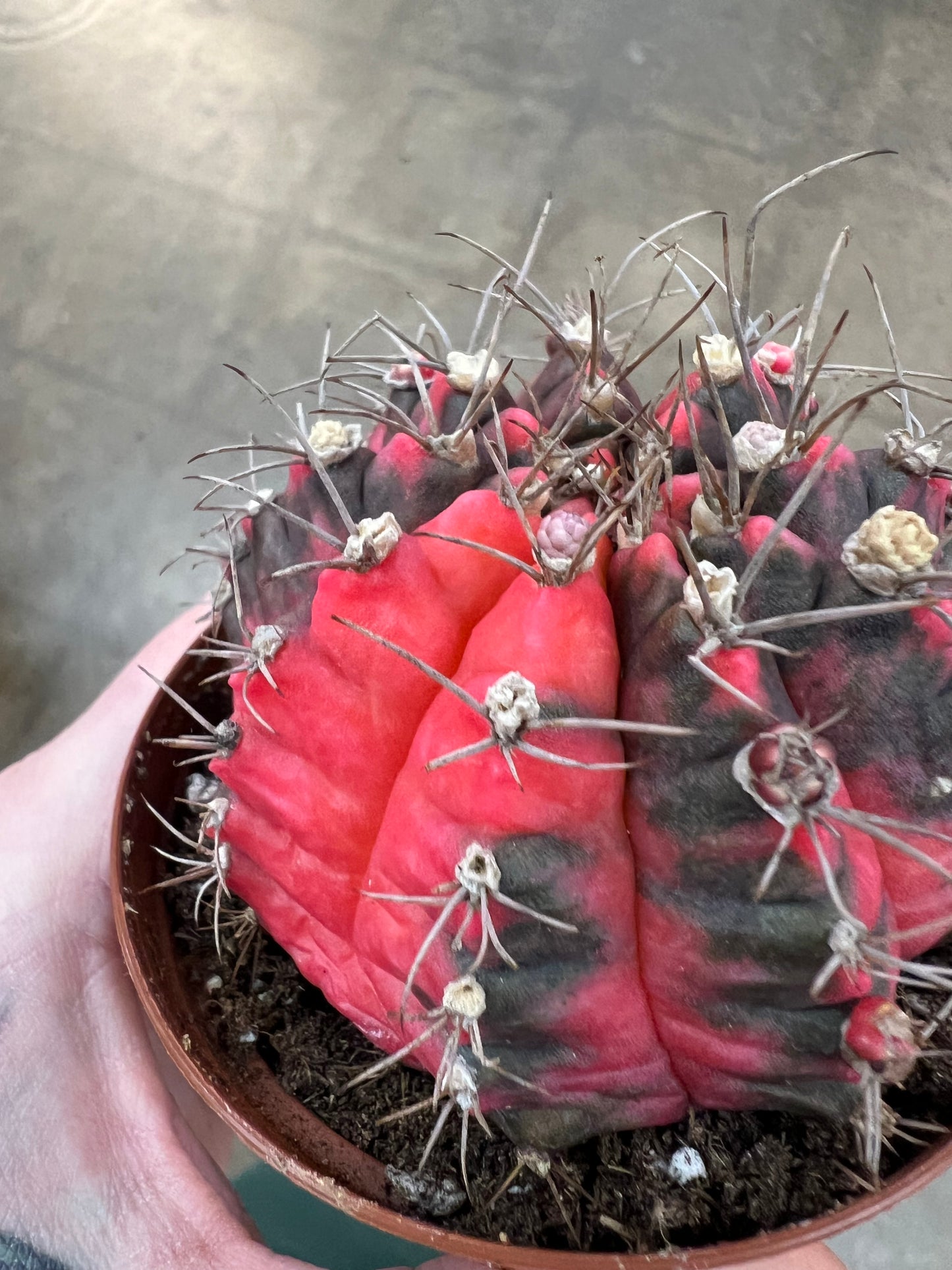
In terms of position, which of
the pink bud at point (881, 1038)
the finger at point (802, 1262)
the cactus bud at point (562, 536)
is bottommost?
the finger at point (802, 1262)

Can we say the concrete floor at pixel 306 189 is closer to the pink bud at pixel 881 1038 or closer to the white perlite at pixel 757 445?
the white perlite at pixel 757 445

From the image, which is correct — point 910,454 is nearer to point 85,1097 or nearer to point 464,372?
point 464,372

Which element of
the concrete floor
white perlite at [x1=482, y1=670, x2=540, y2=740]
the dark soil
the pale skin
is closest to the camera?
white perlite at [x1=482, y1=670, x2=540, y2=740]

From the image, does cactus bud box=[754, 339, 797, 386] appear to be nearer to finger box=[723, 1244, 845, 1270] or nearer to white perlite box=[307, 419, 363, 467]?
white perlite box=[307, 419, 363, 467]

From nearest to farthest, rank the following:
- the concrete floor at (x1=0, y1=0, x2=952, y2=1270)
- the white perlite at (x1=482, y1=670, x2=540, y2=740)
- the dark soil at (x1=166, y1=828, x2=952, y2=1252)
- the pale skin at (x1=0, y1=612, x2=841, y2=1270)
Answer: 1. the white perlite at (x1=482, y1=670, x2=540, y2=740)
2. the dark soil at (x1=166, y1=828, x2=952, y2=1252)
3. the pale skin at (x1=0, y1=612, x2=841, y2=1270)
4. the concrete floor at (x1=0, y1=0, x2=952, y2=1270)

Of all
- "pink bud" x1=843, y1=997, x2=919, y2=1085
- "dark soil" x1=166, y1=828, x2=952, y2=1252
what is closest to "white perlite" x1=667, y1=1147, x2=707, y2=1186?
"dark soil" x1=166, y1=828, x2=952, y2=1252

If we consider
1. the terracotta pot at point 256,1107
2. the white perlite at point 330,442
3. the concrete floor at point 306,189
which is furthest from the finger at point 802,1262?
the concrete floor at point 306,189
